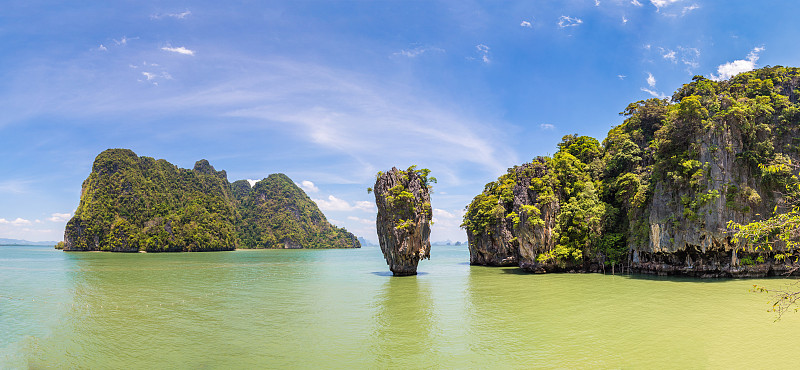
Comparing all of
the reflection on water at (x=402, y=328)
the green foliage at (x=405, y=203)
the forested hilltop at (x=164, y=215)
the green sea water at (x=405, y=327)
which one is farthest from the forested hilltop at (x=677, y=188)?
the forested hilltop at (x=164, y=215)

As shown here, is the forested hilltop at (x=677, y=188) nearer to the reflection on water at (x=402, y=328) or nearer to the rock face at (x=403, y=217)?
A: the rock face at (x=403, y=217)

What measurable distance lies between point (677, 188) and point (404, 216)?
21630 mm

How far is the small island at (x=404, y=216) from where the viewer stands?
34.4 metres

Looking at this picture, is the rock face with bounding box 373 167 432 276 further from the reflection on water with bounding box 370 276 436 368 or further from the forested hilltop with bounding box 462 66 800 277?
the forested hilltop with bounding box 462 66 800 277

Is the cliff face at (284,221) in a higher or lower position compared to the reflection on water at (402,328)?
higher

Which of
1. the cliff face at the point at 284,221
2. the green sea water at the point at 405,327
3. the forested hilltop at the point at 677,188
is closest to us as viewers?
the green sea water at the point at 405,327

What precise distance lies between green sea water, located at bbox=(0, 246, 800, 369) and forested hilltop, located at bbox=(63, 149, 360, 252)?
8608 cm

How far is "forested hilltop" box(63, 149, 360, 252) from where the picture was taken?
106 metres

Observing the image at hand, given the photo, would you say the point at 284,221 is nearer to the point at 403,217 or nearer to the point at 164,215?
the point at 164,215

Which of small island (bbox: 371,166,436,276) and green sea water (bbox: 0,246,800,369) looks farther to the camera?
small island (bbox: 371,166,436,276)

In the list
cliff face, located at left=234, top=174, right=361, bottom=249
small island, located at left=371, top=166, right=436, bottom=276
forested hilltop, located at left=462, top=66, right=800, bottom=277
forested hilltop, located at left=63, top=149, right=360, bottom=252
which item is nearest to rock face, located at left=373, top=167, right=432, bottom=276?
small island, located at left=371, top=166, right=436, bottom=276

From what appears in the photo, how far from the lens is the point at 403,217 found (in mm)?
34719

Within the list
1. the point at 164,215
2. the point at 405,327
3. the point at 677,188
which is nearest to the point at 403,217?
the point at 405,327

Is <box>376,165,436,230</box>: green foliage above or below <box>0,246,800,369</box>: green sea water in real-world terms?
above
